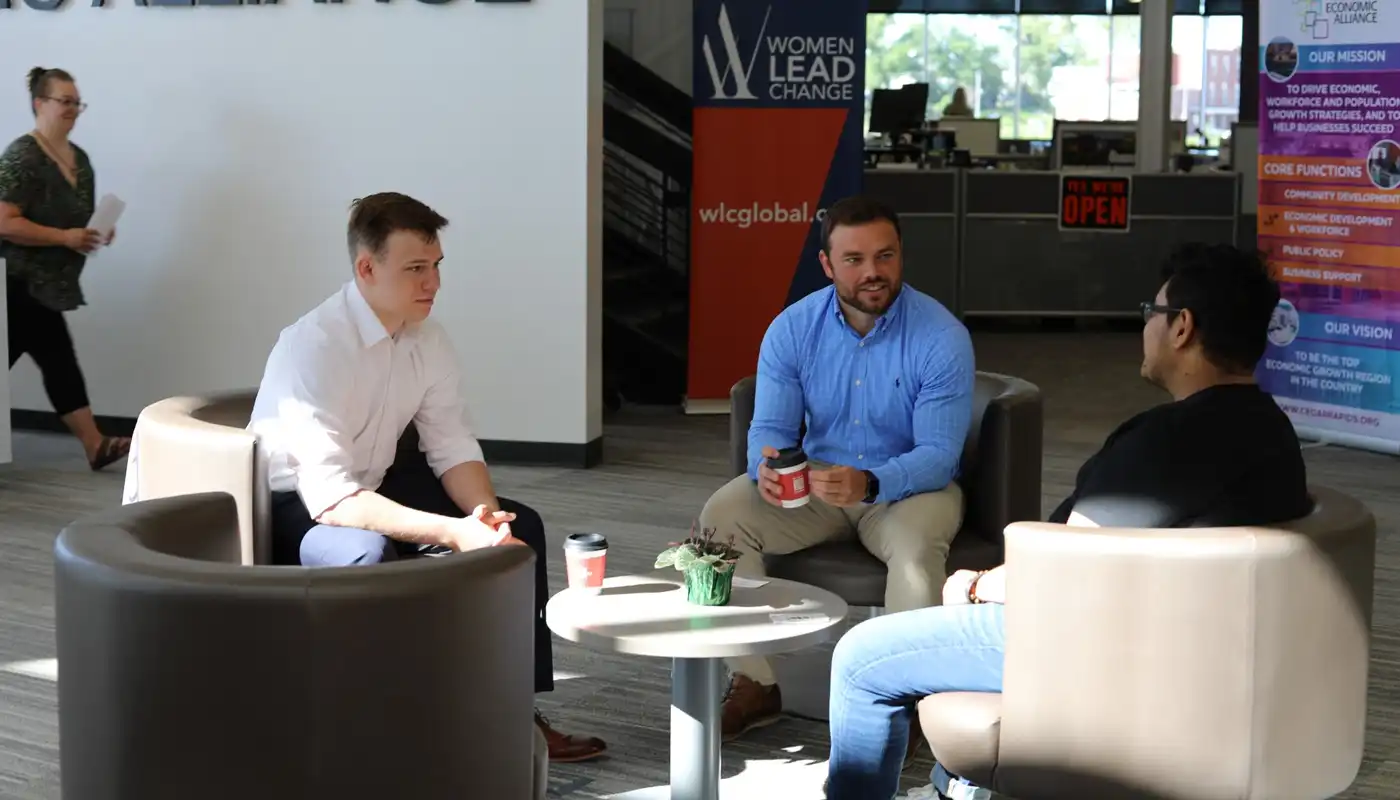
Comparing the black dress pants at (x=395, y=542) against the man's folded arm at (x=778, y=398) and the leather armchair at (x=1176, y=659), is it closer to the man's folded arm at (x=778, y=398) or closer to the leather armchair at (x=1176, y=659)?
the man's folded arm at (x=778, y=398)

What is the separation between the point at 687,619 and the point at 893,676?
0.40 m

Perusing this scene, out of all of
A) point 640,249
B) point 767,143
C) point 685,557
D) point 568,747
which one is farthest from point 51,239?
point 685,557

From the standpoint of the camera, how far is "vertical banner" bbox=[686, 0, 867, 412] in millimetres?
8242

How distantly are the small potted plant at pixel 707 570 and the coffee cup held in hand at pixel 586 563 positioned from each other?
0.50ft

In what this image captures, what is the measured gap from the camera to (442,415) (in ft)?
12.5

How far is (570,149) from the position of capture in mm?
7094

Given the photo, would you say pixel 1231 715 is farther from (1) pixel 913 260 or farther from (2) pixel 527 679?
(1) pixel 913 260

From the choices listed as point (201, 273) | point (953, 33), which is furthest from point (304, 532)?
point (953, 33)

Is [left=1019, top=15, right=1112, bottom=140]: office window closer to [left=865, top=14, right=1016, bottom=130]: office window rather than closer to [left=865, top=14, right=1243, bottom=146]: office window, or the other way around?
[left=865, top=14, right=1243, bottom=146]: office window

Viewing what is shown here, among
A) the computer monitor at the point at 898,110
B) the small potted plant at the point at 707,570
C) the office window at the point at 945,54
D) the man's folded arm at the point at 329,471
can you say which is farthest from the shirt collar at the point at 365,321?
the office window at the point at 945,54

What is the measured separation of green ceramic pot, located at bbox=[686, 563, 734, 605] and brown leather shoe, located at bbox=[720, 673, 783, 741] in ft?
2.52

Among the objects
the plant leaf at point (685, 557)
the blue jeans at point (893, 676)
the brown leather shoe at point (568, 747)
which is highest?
the plant leaf at point (685, 557)

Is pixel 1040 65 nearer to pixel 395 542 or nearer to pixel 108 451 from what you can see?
pixel 108 451

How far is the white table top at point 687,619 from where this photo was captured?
9.76 feet
